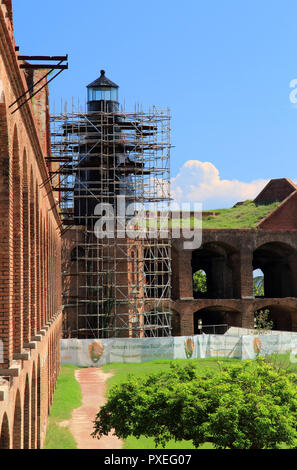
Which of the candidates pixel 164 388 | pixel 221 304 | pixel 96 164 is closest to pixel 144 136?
pixel 96 164

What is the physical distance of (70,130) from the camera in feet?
115

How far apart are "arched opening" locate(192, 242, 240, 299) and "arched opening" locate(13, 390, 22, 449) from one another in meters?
32.6

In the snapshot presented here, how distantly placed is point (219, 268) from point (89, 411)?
82.2 feet

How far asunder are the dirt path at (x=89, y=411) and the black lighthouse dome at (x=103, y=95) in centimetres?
1378

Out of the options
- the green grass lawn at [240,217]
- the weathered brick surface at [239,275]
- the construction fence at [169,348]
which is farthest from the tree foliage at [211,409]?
the green grass lawn at [240,217]

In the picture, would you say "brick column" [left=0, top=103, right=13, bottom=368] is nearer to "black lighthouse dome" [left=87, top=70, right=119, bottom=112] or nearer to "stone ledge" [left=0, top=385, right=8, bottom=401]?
"stone ledge" [left=0, top=385, right=8, bottom=401]

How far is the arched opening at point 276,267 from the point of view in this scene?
143 ft

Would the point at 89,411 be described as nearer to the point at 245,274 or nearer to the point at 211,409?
the point at 211,409

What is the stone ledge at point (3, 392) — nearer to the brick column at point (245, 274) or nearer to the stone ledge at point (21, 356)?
the stone ledge at point (21, 356)

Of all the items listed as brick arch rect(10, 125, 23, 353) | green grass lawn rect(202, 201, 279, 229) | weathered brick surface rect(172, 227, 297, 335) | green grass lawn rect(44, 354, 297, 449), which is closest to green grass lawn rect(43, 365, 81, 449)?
green grass lawn rect(44, 354, 297, 449)

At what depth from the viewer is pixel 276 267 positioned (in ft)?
150

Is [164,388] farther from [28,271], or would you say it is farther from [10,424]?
[10,424]

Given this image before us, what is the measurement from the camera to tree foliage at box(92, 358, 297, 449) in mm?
11680

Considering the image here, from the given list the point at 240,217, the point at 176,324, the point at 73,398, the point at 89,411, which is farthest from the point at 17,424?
the point at 240,217
